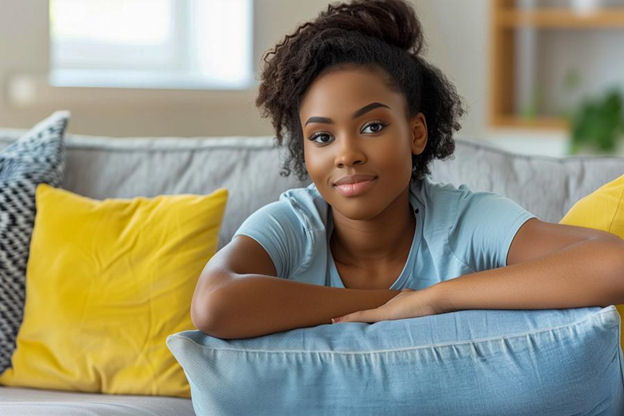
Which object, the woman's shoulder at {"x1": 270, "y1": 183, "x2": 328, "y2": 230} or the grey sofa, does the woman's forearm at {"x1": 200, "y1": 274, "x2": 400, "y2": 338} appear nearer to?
the woman's shoulder at {"x1": 270, "y1": 183, "x2": 328, "y2": 230}

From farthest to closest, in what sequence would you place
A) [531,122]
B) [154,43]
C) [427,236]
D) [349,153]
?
[531,122], [154,43], [427,236], [349,153]

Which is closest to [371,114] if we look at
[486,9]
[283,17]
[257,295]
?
[257,295]

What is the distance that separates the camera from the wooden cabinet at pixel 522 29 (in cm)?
456

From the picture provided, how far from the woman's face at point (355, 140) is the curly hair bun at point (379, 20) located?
0.30 ft

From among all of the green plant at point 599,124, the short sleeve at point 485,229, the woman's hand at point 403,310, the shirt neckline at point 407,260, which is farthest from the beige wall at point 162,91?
the woman's hand at point 403,310

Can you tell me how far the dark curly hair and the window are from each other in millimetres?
1715

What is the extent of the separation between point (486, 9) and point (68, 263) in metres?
3.21

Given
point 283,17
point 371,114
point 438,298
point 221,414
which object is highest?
point 283,17

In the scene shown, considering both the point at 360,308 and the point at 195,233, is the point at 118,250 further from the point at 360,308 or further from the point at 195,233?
the point at 360,308

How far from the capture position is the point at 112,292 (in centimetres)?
183

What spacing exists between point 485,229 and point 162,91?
78.7 inches

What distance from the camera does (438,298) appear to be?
1.32 metres

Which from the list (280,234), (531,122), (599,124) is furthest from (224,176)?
(531,122)

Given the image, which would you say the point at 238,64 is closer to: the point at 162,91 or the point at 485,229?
the point at 162,91
